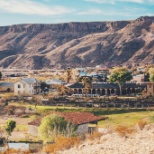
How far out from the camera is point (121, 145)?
2445 cm

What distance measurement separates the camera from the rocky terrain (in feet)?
74.5

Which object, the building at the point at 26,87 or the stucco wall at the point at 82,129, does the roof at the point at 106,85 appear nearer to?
the building at the point at 26,87

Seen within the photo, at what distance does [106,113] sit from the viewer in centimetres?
6631

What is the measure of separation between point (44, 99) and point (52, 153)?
159ft

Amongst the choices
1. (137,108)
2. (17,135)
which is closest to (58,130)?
(17,135)

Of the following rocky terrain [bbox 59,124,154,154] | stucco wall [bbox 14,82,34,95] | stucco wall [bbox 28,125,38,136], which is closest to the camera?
rocky terrain [bbox 59,124,154,154]

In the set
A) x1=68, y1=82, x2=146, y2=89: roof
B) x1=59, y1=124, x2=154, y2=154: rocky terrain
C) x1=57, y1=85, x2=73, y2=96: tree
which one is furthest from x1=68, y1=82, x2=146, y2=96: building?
x1=59, y1=124, x2=154, y2=154: rocky terrain

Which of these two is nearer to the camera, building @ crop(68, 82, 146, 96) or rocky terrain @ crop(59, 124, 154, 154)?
rocky terrain @ crop(59, 124, 154, 154)

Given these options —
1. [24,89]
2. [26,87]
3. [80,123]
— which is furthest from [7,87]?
[80,123]

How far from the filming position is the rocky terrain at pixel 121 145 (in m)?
22.7

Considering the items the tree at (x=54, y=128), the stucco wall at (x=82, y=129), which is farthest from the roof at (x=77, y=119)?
the tree at (x=54, y=128)

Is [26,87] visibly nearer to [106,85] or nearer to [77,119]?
[106,85]

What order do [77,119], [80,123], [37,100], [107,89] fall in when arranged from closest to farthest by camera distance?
[80,123], [77,119], [37,100], [107,89]

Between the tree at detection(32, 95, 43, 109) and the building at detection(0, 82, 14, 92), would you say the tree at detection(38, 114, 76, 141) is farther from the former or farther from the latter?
the building at detection(0, 82, 14, 92)
